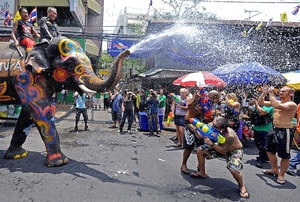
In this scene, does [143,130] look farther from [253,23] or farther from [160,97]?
[253,23]

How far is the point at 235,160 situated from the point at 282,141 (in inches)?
52.2

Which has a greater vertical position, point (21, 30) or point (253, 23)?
point (253, 23)

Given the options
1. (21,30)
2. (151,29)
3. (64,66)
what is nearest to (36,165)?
(64,66)

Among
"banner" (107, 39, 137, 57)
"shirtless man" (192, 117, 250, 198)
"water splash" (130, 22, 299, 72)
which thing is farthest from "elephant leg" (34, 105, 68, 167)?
"water splash" (130, 22, 299, 72)

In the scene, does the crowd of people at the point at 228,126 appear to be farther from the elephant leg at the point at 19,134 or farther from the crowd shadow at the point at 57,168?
the elephant leg at the point at 19,134

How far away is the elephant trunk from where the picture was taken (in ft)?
14.1

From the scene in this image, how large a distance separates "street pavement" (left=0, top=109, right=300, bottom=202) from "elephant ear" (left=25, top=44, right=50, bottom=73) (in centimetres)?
181

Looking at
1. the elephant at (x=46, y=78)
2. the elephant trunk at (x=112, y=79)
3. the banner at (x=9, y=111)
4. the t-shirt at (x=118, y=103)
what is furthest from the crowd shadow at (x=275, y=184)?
the banner at (x=9, y=111)

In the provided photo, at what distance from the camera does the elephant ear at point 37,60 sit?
4.64 metres

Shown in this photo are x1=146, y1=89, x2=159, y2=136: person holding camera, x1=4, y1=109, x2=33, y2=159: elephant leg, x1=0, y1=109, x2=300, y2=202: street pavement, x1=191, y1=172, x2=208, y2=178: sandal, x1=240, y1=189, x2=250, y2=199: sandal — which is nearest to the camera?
x1=0, y1=109, x2=300, y2=202: street pavement

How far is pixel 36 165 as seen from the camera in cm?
500

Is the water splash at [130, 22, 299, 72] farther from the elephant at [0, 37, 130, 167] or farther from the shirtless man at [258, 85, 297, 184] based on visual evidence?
the elephant at [0, 37, 130, 167]

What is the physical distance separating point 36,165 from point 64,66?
6.35 feet

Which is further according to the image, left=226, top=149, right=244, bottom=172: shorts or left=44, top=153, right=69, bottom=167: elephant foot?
left=44, top=153, right=69, bottom=167: elephant foot
